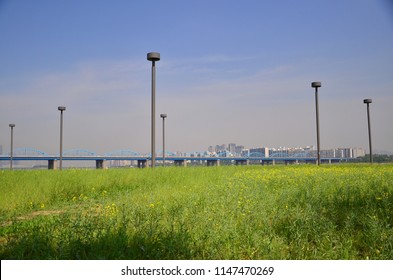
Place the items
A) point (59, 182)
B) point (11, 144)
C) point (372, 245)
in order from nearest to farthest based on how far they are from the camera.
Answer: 1. point (372, 245)
2. point (59, 182)
3. point (11, 144)

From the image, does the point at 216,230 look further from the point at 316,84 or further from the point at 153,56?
the point at 316,84

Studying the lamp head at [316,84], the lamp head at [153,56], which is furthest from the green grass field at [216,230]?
the lamp head at [316,84]

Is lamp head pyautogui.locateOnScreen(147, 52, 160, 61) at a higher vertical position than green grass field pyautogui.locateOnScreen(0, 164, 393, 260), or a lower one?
higher

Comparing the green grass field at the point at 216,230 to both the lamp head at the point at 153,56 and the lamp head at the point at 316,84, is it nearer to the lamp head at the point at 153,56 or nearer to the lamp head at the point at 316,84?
the lamp head at the point at 153,56

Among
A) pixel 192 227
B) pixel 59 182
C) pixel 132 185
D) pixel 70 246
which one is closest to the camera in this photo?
pixel 70 246

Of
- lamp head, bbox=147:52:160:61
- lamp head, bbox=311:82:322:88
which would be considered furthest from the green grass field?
lamp head, bbox=311:82:322:88

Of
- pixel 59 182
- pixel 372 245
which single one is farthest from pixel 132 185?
pixel 372 245

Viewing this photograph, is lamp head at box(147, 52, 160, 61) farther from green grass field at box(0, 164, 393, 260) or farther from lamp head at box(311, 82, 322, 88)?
lamp head at box(311, 82, 322, 88)

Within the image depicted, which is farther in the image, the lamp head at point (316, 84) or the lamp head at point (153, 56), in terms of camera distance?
the lamp head at point (316, 84)

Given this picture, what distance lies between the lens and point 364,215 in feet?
17.8
